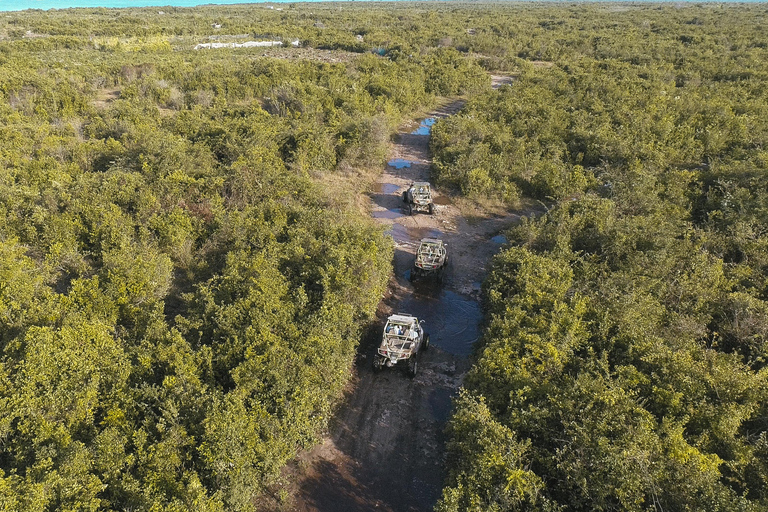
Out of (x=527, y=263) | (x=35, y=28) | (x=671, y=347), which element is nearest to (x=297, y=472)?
(x=527, y=263)

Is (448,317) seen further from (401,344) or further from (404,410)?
(404,410)

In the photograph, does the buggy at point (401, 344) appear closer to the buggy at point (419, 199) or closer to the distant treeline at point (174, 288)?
the distant treeline at point (174, 288)

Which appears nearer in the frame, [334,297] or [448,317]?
[334,297]

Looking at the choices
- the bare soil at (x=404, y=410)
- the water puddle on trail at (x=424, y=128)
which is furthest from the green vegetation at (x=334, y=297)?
the water puddle on trail at (x=424, y=128)

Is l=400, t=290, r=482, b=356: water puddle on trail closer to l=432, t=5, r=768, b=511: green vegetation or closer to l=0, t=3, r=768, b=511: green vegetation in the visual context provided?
l=432, t=5, r=768, b=511: green vegetation

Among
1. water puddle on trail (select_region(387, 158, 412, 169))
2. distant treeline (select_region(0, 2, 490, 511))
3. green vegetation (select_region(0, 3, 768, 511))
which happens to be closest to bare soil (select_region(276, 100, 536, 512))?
distant treeline (select_region(0, 2, 490, 511))

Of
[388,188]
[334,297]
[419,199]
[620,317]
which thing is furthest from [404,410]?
[388,188]
